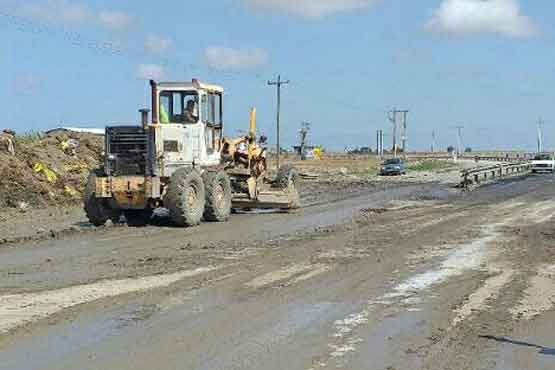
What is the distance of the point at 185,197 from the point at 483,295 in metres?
10.3

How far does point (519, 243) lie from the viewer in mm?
17000

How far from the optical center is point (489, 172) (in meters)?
50.5

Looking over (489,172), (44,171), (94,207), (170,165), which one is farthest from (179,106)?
(489,172)

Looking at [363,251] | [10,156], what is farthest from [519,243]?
[10,156]

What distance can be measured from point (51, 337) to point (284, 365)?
259 centimetres

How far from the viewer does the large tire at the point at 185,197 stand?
789 inches

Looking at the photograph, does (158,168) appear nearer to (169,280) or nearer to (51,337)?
(169,280)

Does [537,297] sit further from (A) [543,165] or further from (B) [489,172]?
(A) [543,165]

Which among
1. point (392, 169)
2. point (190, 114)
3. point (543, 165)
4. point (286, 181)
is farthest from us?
point (392, 169)

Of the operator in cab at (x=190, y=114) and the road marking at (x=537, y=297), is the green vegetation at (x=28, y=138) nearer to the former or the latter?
the operator in cab at (x=190, y=114)

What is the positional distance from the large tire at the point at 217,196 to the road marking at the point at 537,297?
10.1 metres

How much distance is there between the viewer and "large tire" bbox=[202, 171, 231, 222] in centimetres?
2152

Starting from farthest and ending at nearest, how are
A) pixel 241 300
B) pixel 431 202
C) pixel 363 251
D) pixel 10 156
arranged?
pixel 431 202 < pixel 10 156 < pixel 363 251 < pixel 241 300

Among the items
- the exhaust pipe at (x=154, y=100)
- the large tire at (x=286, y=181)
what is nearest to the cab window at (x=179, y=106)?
the exhaust pipe at (x=154, y=100)
